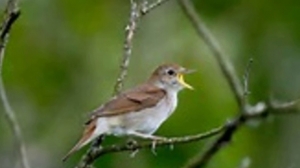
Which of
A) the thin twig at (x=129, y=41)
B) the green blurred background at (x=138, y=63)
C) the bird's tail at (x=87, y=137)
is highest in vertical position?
the thin twig at (x=129, y=41)

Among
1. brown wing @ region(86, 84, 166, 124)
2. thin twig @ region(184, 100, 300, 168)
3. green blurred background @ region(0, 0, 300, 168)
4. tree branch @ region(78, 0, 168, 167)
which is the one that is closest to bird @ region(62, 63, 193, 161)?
brown wing @ region(86, 84, 166, 124)

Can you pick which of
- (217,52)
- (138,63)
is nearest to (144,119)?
(217,52)

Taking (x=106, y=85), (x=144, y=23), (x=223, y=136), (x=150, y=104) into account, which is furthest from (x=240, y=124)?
(x=144, y=23)

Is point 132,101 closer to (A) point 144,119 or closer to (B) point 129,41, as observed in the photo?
(A) point 144,119

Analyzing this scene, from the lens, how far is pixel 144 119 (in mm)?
6367

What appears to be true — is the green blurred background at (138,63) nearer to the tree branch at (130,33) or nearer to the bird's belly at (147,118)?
the bird's belly at (147,118)

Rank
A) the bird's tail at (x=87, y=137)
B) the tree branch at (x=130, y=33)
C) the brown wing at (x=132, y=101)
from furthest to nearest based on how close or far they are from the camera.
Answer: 1. the brown wing at (x=132, y=101)
2. the bird's tail at (x=87, y=137)
3. the tree branch at (x=130, y=33)

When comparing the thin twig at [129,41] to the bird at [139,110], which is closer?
the thin twig at [129,41]

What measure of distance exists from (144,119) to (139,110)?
82 mm

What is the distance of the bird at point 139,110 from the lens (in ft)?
19.4

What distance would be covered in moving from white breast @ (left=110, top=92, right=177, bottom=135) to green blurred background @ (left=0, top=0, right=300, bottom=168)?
108 inches

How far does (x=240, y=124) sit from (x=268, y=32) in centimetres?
814

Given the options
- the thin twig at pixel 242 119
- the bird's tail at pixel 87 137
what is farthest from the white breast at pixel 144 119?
the thin twig at pixel 242 119

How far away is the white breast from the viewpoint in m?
6.23
